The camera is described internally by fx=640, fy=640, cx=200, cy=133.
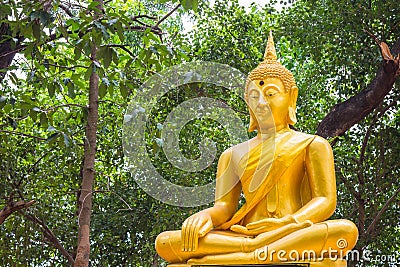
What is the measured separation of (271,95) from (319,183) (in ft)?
1.97

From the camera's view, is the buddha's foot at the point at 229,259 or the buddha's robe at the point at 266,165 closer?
the buddha's foot at the point at 229,259

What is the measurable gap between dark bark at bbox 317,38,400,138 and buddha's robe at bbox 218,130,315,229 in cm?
201

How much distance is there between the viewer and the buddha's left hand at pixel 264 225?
3.39 metres

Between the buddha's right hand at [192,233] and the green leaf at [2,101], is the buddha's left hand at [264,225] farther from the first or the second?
the green leaf at [2,101]

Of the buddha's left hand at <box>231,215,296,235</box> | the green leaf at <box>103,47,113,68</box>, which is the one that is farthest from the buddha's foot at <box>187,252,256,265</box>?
the green leaf at <box>103,47,113,68</box>

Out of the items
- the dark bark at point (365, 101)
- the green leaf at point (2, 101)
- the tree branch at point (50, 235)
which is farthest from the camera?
the tree branch at point (50, 235)

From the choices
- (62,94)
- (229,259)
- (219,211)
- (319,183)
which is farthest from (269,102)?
(62,94)

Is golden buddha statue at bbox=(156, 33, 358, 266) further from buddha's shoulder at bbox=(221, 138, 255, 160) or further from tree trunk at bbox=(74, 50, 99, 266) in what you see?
tree trunk at bbox=(74, 50, 99, 266)

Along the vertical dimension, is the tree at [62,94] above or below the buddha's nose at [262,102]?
above

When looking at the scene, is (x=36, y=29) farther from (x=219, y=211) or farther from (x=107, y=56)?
(x=219, y=211)

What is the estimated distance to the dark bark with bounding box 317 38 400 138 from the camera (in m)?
5.46

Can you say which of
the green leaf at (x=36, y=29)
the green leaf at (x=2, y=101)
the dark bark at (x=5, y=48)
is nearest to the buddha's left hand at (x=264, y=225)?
the green leaf at (x=36, y=29)

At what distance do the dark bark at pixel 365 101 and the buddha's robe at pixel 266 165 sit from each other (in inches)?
79.2

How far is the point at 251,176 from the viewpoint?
3.76 m
